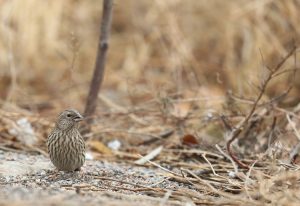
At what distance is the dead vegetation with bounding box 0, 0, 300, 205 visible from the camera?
5086mm

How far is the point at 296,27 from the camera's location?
860 centimetres

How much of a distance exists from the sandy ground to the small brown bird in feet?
0.23

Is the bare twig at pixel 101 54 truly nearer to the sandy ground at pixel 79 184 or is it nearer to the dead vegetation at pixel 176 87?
the dead vegetation at pixel 176 87

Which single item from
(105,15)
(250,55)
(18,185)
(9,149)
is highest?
(250,55)

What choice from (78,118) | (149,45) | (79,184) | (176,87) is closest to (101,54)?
(78,118)

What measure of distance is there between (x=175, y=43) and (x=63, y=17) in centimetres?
188

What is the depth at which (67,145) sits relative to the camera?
494 centimetres

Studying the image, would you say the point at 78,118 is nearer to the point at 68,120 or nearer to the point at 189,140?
the point at 68,120

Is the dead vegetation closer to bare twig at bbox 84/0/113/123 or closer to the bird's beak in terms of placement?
bare twig at bbox 84/0/113/123

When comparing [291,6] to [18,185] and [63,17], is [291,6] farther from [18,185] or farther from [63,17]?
[18,185]

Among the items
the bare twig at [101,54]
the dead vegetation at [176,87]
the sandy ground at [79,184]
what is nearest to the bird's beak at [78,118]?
the sandy ground at [79,184]

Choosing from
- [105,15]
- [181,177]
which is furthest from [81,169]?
[105,15]

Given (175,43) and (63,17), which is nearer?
(175,43)

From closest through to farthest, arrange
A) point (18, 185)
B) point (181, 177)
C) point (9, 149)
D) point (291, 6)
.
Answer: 1. point (18, 185)
2. point (181, 177)
3. point (9, 149)
4. point (291, 6)
